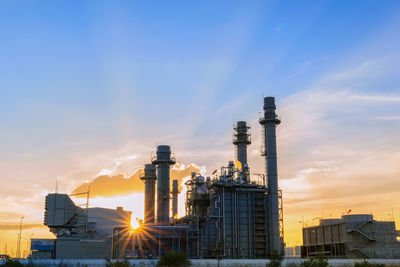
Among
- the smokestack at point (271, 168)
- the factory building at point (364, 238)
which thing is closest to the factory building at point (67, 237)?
the smokestack at point (271, 168)

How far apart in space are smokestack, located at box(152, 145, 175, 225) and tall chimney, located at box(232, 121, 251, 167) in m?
16.4

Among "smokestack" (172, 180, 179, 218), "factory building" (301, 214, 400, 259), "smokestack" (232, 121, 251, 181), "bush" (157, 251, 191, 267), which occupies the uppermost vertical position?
"smokestack" (232, 121, 251, 181)

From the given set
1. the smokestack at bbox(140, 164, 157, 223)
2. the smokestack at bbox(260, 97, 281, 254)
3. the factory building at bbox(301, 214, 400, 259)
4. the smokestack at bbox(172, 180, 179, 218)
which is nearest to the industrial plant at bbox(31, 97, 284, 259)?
the smokestack at bbox(260, 97, 281, 254)

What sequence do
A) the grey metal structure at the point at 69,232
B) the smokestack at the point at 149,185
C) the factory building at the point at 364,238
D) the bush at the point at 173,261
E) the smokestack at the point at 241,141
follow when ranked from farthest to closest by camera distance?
the smokestack at the point at 149,185
the smokestack at the point at 241,141
the factory building at the point at 364,238
the grey metal structure at the point at 69,232
the bush at the point at 173,261

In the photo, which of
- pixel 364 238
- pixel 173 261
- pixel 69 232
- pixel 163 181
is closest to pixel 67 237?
pixel 69 232

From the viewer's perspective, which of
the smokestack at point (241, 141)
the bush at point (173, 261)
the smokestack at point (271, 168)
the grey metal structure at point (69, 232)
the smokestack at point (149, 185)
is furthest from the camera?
the smokestack at point (149, 185)

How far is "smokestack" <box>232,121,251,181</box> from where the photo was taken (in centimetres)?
10419

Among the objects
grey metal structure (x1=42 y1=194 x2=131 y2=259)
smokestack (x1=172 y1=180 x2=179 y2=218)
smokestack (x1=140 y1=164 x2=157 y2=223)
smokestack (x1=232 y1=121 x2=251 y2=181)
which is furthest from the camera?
smokestack (x1=172 y1=180 x2=179 y2=218)

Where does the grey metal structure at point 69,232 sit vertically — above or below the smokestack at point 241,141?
below

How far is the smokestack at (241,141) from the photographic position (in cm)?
10419

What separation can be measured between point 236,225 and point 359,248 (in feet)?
83.7

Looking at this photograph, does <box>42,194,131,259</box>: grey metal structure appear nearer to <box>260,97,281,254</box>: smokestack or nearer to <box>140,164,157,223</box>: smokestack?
<box>140,164,157,223</box>: smokestack

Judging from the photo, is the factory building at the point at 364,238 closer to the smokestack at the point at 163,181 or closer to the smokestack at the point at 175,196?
the smokestack at the point at 163,181

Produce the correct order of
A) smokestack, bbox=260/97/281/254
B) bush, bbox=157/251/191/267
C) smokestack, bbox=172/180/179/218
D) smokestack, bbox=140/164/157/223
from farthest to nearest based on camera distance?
1. smokestack, bbox=172/180/179/218
2. smokestack, bbox=140/164/157/223
3. smokestack, bbox=260/97/281/254
4. bush, bbox=157/251/191/267
